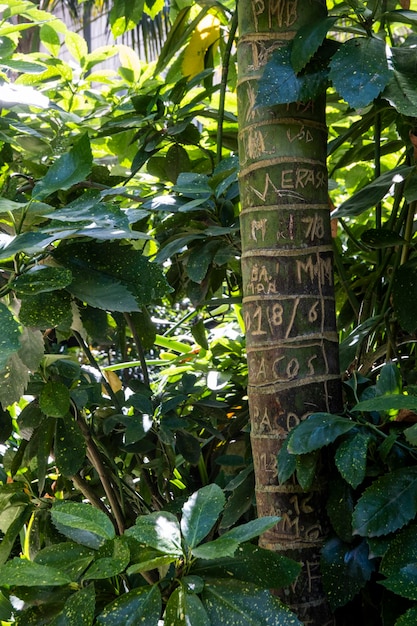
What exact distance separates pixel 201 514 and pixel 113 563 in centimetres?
10

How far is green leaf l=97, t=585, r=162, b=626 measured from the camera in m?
0.70

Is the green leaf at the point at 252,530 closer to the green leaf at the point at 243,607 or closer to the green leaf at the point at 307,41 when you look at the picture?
the green leaf at the point at 243,607

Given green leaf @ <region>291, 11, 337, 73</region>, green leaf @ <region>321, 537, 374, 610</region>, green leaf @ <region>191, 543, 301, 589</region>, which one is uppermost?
green leaf @ <region>291, 11, 337, 73</region>

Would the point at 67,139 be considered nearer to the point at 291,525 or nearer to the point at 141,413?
the point at 141,413

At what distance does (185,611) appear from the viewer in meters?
0.69

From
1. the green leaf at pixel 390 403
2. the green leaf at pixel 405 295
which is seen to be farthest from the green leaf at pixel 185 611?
the green leaf at pixel 405 295

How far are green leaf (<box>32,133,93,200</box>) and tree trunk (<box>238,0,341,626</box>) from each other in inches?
8.5

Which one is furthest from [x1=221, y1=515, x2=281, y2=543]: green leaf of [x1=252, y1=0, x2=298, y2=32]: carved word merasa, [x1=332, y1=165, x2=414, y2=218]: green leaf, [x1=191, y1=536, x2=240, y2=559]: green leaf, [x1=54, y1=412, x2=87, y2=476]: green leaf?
[x1=252, y1=0, x2=298, y2=32]: carved word merasa

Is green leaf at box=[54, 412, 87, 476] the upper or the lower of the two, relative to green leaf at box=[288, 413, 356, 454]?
Answer: lower

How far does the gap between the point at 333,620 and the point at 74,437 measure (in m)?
0.42

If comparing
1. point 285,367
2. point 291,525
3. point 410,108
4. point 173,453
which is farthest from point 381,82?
point 173,453

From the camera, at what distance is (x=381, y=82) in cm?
86

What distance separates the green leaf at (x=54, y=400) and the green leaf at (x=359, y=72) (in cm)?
52

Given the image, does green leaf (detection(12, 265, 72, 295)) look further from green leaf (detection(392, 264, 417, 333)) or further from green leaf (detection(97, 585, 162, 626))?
green leaf (detection(392, 264, 417, 333))
